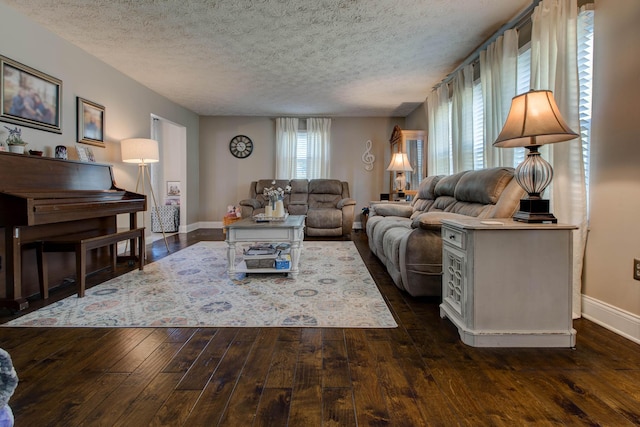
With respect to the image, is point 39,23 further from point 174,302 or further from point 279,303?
point 279,303

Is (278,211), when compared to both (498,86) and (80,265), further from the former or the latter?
(498,86)

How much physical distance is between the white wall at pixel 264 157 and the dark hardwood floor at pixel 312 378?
506 cm

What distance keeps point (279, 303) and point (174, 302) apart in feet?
2.51

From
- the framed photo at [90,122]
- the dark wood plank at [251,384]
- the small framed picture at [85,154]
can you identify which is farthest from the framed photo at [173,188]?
the dark wood plank at [251,384]

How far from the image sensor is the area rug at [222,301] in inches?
80.3

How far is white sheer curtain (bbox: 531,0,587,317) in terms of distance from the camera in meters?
2.07

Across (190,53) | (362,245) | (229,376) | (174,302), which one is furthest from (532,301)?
(190,53)

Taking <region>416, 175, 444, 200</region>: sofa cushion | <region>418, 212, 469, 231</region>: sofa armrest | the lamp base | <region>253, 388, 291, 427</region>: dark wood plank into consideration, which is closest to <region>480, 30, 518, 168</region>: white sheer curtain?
<region>416, 175, 444, 200</region>: sofa cushion

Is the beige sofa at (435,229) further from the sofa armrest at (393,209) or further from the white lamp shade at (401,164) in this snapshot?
the white lamp shade at (401,164)

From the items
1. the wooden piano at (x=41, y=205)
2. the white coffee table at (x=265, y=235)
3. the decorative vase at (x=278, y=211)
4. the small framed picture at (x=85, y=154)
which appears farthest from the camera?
the decorative vase at (x=278, y=211)

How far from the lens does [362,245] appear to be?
4879 mm

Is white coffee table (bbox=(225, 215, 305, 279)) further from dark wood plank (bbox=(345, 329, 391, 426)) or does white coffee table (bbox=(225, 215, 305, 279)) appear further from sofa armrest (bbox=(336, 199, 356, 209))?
sofa armrest (bbox=(336, 199, 356, 209))

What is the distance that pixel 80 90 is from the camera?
3486mm

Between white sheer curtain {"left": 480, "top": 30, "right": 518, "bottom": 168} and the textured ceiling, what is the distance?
0.21m
